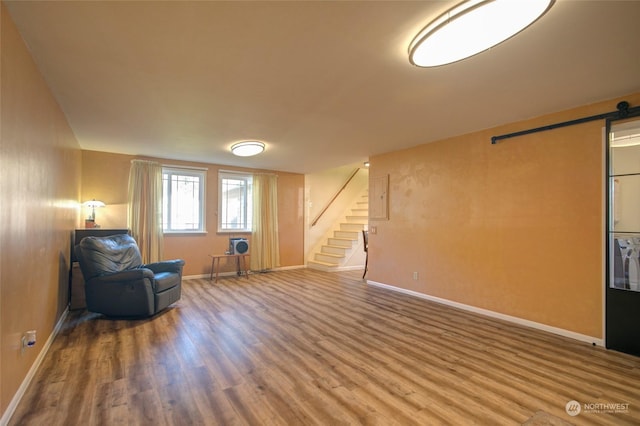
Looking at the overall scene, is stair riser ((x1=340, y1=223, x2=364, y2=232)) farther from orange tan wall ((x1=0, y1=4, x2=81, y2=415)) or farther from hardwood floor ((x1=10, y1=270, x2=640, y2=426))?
orange tan wall ((x1=0, y1=4, x2=81, y2=415))

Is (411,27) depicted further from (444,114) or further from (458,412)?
(458,412)

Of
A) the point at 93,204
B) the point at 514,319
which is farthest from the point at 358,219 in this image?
the point at 93,204

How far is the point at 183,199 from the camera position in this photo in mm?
6078

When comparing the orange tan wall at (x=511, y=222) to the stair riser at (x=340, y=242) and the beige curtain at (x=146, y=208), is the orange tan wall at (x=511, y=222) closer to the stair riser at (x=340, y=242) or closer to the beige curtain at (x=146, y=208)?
the stair riser at (x=340, y=242)

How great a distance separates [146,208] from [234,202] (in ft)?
6.06

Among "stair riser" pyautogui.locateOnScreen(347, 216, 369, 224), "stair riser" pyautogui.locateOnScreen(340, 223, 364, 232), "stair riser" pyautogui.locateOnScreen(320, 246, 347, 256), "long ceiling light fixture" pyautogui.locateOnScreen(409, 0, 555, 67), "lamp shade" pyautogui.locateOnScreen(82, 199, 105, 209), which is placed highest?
"long ceiling light fixture" pyautogui.locateOnScreen(409, 0, 555, 67)

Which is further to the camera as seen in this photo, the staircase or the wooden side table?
the staircase

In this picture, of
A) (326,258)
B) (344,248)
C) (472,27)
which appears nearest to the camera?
(472,27)

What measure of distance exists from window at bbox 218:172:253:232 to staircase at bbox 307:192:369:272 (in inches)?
79.9

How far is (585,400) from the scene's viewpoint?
199 cm

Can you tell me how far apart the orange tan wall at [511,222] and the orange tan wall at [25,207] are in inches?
180

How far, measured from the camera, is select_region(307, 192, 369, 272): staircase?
714 centimetres

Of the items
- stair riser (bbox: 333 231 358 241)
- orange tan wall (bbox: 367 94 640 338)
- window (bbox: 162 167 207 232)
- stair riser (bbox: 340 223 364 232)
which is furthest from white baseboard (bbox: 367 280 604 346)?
window (bbox: 162 167 207 232)

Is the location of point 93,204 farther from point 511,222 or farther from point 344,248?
point 511,222
